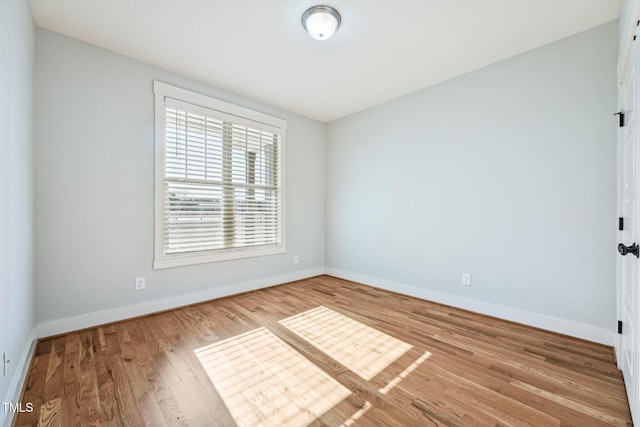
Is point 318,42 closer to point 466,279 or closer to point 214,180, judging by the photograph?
point 214,180

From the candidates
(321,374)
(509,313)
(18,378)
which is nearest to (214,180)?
(18,378)

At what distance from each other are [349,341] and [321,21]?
2612mm

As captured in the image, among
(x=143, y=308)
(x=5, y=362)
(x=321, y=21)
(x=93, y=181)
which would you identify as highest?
(x=321, y=21)

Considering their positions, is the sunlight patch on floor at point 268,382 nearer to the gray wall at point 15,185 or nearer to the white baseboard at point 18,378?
the white baseboard at point 18,378

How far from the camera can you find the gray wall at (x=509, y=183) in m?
2.30

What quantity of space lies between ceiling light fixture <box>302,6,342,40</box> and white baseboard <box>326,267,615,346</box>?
2975 millimetres

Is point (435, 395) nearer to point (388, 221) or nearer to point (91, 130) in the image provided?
point (388, 221)

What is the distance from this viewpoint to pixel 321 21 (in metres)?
2.16

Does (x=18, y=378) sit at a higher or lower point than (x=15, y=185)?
lower

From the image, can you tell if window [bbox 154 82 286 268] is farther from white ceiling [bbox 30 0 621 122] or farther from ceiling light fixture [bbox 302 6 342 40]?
ceiling light fixture [bbox 302 6 342 40]

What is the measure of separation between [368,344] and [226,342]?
1.18 meters

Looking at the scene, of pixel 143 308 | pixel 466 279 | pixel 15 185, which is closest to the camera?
pixel 15 185

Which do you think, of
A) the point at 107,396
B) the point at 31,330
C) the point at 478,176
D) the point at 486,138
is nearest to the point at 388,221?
the point at 478,176

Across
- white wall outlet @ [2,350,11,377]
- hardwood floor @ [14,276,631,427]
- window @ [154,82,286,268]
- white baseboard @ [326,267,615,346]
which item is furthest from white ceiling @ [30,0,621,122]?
hardwood floor @ [14,276,631,427]
